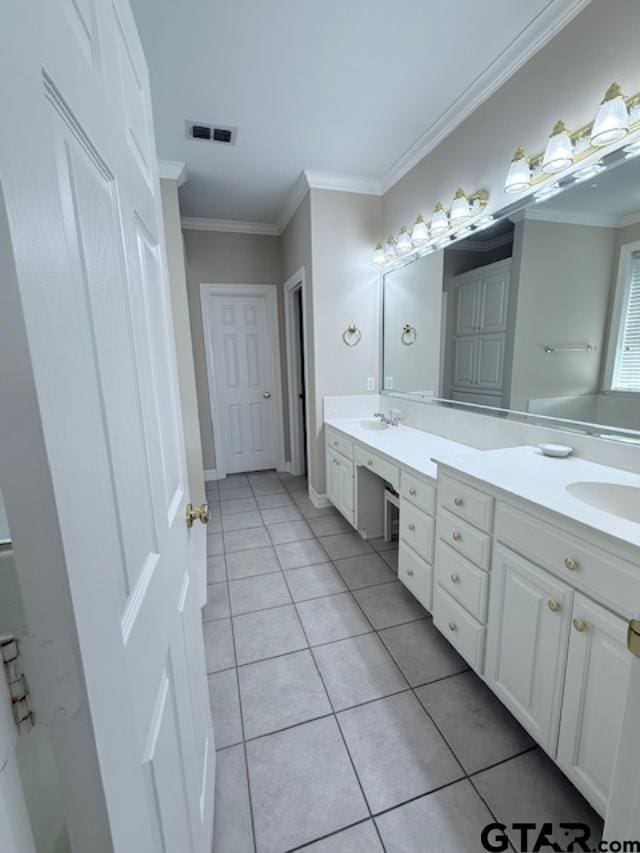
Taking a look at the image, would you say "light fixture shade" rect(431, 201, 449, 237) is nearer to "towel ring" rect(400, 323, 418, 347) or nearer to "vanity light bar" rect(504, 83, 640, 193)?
"vanity light bar" rect(504, 83, 640, 193)

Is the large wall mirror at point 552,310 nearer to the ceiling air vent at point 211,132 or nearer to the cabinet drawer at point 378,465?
the cabinet drawer at point 378,465

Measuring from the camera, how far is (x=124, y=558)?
20.8 inches

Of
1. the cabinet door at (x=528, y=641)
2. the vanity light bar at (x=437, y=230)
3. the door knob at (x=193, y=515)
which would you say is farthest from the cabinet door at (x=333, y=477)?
the door knob at (x=193, y=515)

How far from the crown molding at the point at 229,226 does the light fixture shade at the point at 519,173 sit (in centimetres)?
270

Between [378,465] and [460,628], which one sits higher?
[378,465]

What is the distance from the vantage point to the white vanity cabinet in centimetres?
97

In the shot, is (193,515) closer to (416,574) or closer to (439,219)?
(416,574)

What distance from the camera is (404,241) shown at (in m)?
2.66

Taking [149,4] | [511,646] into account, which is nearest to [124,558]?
[511,646]

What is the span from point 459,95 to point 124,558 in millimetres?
2675

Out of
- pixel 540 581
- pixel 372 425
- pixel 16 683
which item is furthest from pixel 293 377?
pixel 16 683

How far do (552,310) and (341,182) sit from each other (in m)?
2.03

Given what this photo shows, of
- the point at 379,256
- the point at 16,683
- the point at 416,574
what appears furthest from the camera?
the point at 379,256

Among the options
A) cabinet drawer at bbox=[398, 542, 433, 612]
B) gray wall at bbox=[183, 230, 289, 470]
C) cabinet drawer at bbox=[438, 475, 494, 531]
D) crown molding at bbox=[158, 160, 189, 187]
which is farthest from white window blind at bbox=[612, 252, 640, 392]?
gray wall at bbox=[183, 230, 289, 470]
